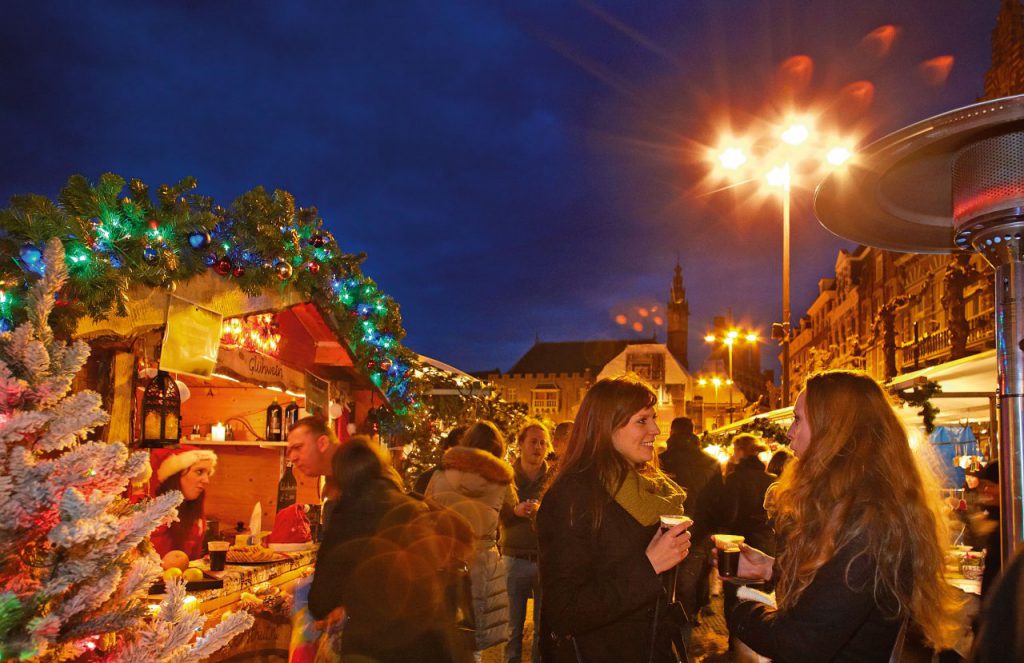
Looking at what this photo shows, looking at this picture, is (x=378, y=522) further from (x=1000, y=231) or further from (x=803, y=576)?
(x=1000, y=231)

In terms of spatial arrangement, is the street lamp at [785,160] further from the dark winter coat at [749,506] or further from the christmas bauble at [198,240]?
the christmas bauble at [198,240]

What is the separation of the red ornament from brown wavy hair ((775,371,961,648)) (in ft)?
10.5

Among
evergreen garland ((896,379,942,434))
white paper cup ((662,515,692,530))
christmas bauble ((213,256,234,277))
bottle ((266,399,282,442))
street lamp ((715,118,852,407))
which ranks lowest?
white paper cup ((662,515,692,530))

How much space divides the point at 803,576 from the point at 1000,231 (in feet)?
4.06

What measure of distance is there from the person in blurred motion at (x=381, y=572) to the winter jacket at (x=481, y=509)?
4.85 feet

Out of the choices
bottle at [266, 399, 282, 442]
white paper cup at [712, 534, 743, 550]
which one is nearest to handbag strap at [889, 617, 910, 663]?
white paper cup at [712, 534, 743, 550]

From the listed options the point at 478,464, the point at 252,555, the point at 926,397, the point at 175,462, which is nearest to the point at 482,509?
the point at 478,464

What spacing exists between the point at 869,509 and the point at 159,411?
12.1 ft

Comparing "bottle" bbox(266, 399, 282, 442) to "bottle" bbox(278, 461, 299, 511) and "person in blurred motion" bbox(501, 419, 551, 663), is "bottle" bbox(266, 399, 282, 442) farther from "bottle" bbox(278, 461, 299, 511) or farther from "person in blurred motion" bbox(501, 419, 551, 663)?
"person in blurred motion" bbox(501, 419, 551, 663)

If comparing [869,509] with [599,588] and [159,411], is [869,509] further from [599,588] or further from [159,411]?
[159,411]

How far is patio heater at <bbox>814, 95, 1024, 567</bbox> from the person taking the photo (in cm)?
206

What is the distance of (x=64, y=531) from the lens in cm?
162

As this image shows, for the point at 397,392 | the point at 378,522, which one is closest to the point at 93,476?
the point at 378,522

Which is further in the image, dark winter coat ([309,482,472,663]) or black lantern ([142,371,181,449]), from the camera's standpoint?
black lantern ([142,371,181,449])
